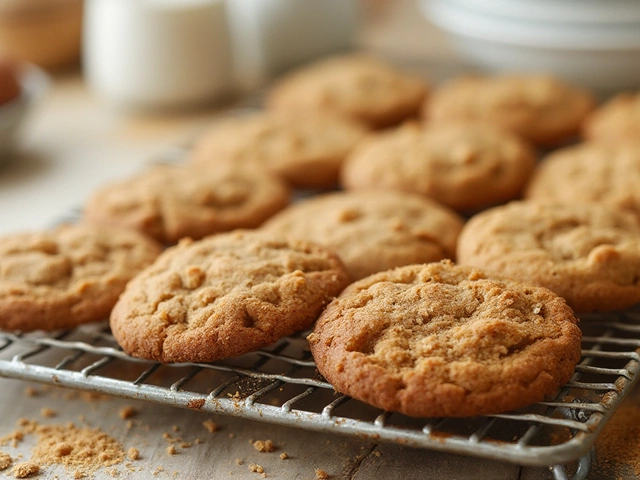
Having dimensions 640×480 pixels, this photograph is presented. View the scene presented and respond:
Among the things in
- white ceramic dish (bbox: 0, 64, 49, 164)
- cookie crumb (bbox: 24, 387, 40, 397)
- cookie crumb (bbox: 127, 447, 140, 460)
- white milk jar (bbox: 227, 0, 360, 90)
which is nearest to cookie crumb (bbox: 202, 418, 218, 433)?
cookie crumb (bbox: 127, 447, 140, 460)

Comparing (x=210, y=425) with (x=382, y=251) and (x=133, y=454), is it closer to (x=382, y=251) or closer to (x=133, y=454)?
(x=133, y=454)

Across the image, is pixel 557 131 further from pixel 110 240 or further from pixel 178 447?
pixel 178 447

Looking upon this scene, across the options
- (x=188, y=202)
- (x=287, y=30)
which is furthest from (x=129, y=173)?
(x=287, y=30)

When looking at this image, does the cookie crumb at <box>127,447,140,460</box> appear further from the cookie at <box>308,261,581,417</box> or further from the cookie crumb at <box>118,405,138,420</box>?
the cookie at <box>308,261,581,417</box>

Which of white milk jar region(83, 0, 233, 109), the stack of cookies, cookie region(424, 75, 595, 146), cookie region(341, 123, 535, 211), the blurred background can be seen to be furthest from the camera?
white milk jar region(83, 0, 233, 109)

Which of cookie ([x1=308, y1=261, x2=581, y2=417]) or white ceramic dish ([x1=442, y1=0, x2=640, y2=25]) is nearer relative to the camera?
cookie ([x1=308, y1=261, x2=581, y2=417])
